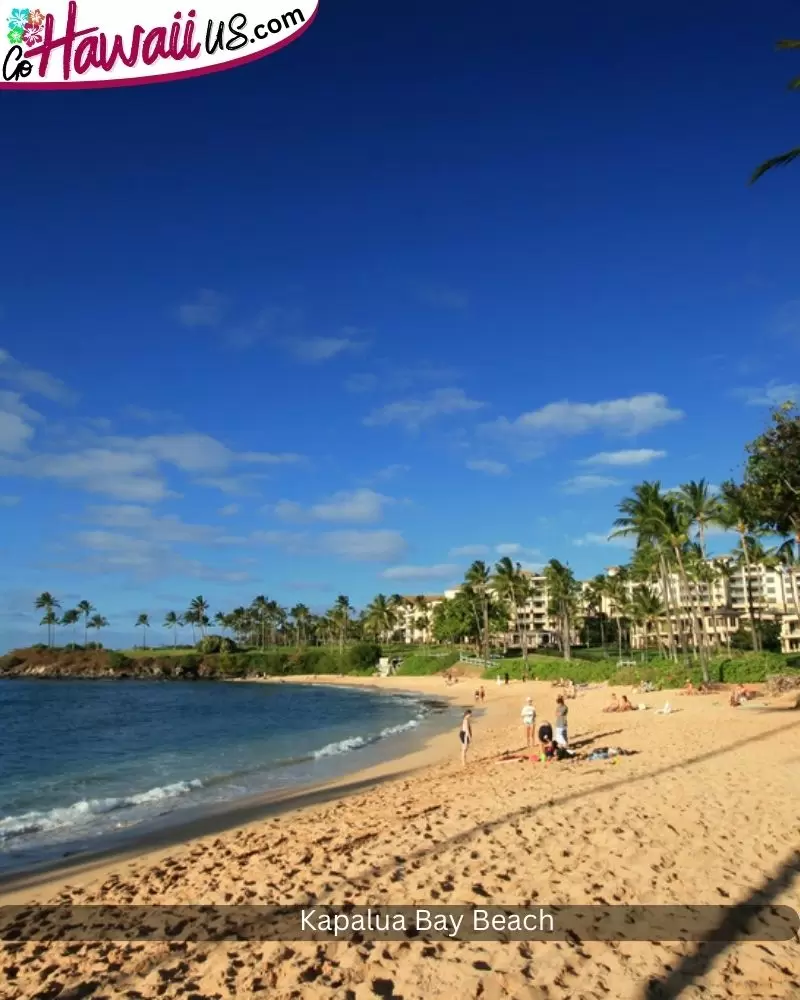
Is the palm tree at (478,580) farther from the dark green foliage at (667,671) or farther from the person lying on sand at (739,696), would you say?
the person lying on sand at (739,696)

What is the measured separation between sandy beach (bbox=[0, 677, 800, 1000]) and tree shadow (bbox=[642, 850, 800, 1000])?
0.07ft

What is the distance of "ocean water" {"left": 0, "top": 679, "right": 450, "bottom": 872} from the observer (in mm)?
14719

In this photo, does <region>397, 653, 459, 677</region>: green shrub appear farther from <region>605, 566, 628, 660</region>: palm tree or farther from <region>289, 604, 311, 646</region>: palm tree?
<region>289, 604, 311, 646</region>: palm tree

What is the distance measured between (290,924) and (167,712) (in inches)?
1954

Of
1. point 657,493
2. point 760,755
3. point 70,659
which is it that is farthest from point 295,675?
point 760,755

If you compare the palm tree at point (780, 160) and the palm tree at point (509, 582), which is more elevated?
the palm tree at point (780, 160)

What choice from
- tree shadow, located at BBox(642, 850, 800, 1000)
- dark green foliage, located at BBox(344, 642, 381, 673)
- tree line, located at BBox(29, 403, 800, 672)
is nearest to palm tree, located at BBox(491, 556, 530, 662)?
tree line, located at BBox(29, 403, 800, 672)

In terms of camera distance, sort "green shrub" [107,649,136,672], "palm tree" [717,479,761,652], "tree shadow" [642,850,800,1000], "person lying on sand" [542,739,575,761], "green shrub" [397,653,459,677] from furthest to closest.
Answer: "green shrub" [107,649,136,672] → "green shrub" [397,653,459,677] → "palm tree" [717,479,761,652] → "person lying on sand" [542,739,575,761] → "tree shadow" [642,850,800,1000]

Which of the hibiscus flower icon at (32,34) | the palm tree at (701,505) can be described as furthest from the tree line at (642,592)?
the hibiscus flower icon at (32,34)

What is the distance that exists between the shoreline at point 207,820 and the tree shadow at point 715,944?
335 inches

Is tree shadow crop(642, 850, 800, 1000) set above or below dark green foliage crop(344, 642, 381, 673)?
above

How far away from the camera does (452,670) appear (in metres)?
77.1

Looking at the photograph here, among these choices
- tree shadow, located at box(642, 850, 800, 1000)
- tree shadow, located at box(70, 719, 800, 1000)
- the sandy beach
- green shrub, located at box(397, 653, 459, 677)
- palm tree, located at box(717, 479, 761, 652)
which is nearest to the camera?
tree shadow, located at box(642, 850, 800, 1000)

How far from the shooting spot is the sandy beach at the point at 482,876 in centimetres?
533
